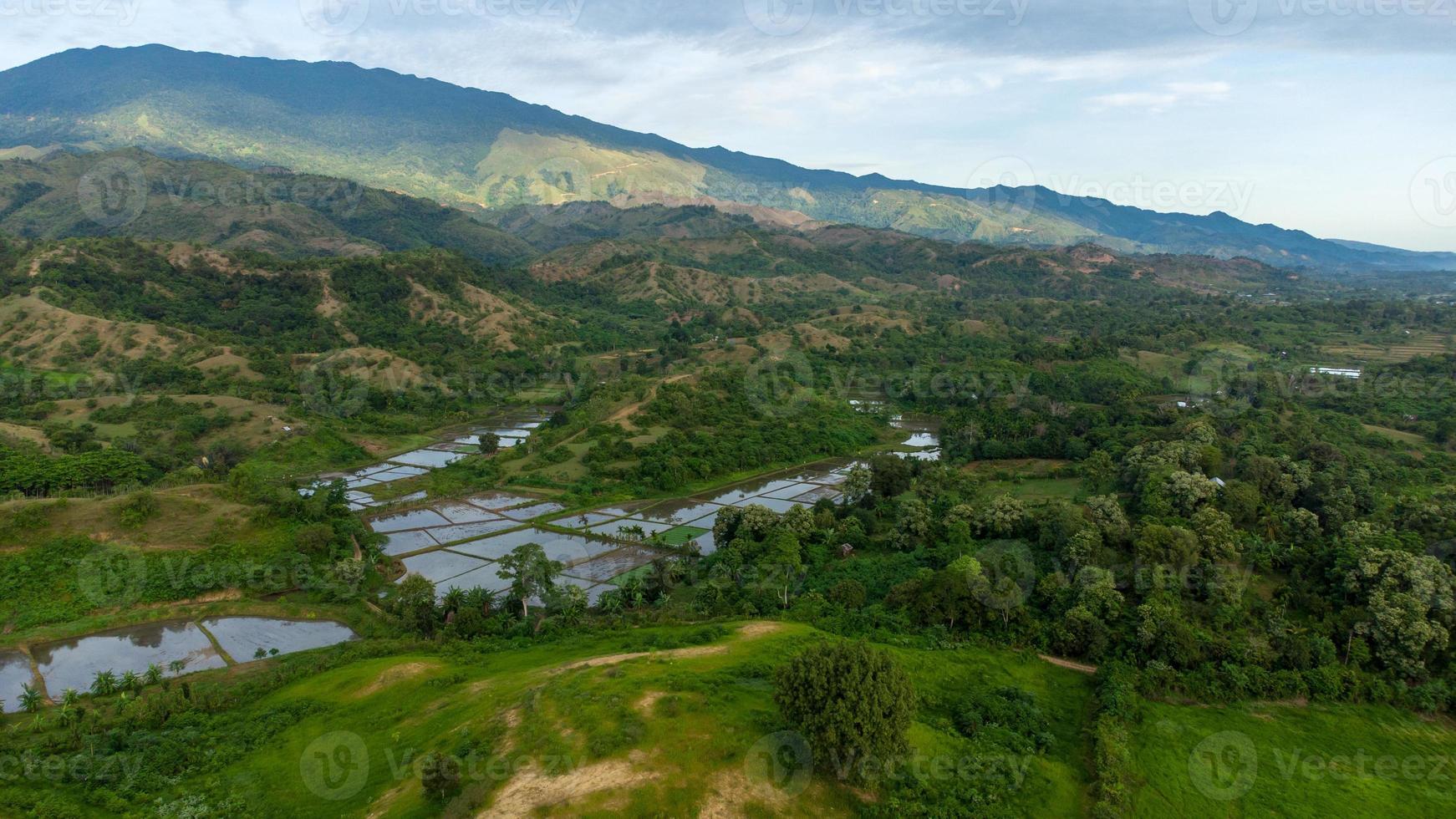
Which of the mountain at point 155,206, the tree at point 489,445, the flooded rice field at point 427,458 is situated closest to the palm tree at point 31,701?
the flooded rice field at point 427,458

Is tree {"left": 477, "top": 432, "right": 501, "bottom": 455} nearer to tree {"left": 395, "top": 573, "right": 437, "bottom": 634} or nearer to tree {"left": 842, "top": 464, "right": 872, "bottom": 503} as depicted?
tree {"left": 395, "top": 573, "right": 437, "bottom": 634}

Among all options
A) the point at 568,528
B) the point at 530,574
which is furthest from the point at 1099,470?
the point at 530,574

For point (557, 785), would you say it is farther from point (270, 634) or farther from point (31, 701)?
point (270, 634)

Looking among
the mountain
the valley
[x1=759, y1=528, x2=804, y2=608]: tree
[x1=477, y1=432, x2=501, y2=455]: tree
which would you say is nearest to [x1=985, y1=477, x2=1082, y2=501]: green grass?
the valley

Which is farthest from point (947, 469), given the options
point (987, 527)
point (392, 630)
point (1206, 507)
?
point (392, 630)

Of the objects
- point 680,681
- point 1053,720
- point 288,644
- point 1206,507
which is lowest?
point 288,644

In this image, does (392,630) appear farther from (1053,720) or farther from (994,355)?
(994,355)

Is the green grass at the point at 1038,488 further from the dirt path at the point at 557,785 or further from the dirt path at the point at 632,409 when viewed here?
the dirt path at the point at 557,785
